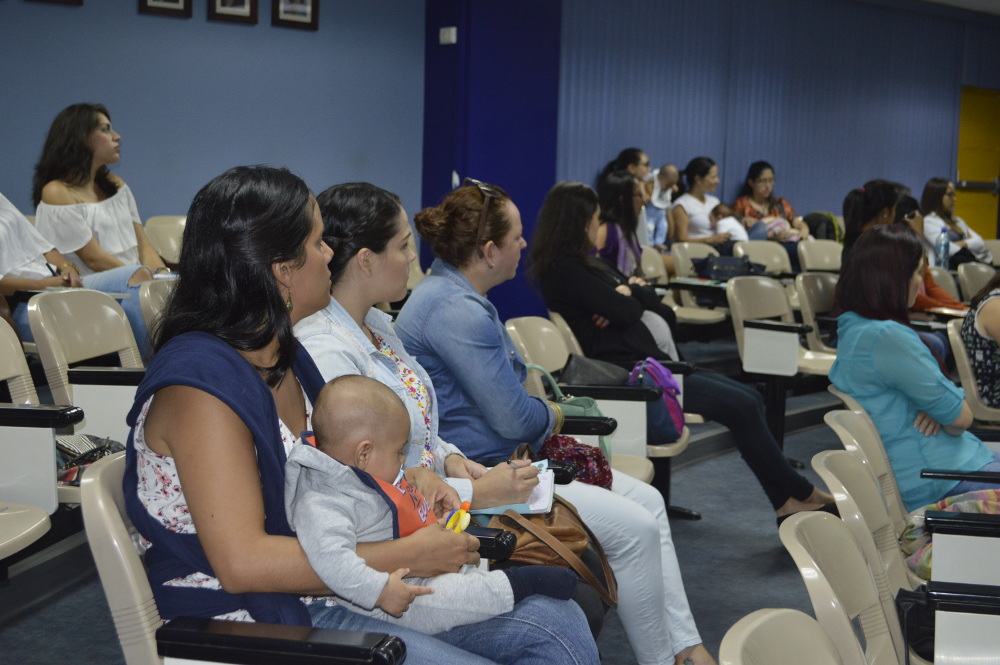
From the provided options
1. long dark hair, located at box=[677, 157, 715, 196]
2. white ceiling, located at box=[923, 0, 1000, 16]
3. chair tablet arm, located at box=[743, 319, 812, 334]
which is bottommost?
chair tablet arm, located at box=[743, 319, 812, 334]

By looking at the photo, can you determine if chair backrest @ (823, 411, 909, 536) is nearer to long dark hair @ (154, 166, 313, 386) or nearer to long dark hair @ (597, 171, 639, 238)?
long dark hair @ (154, 166, 313, 386)

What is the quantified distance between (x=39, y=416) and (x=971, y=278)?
252 inches

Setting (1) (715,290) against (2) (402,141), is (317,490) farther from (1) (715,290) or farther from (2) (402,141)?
(2) (402,141)

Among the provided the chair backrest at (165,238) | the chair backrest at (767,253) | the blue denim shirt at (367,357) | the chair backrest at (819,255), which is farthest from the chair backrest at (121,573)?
the chair backrest at (767,253)

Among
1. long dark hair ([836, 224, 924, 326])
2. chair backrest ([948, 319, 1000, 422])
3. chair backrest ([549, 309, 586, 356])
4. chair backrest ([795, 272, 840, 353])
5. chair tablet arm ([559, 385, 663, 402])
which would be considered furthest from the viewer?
chair backrest ([795, 272, 840, 353])

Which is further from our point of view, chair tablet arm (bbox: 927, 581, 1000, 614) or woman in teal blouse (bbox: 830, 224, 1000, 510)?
woman in teal blouse (bbox: 830, 224, 1000, 510)

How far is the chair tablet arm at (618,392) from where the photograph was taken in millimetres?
3209

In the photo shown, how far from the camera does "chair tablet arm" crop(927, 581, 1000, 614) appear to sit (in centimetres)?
166

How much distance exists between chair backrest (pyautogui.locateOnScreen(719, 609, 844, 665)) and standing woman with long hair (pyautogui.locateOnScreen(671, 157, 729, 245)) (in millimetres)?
7078

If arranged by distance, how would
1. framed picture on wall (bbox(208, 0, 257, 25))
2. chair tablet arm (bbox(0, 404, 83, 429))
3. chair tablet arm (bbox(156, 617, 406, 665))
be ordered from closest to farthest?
chair tablet arm (bbox(156, 617, 406, 665)) < chair tablet arm (bbox(0, 404, 83, 429)) < framed picture on wall (bbox(208, 0, 257, 25))

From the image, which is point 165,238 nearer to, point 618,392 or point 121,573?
point 618,392

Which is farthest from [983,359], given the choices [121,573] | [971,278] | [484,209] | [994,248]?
[994,248]

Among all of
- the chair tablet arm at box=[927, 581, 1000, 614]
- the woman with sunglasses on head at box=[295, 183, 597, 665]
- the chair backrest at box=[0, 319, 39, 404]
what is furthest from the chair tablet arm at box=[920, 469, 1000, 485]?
the chair backrest at box=[0, 319, 39, 404]

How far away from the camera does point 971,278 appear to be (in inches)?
273
